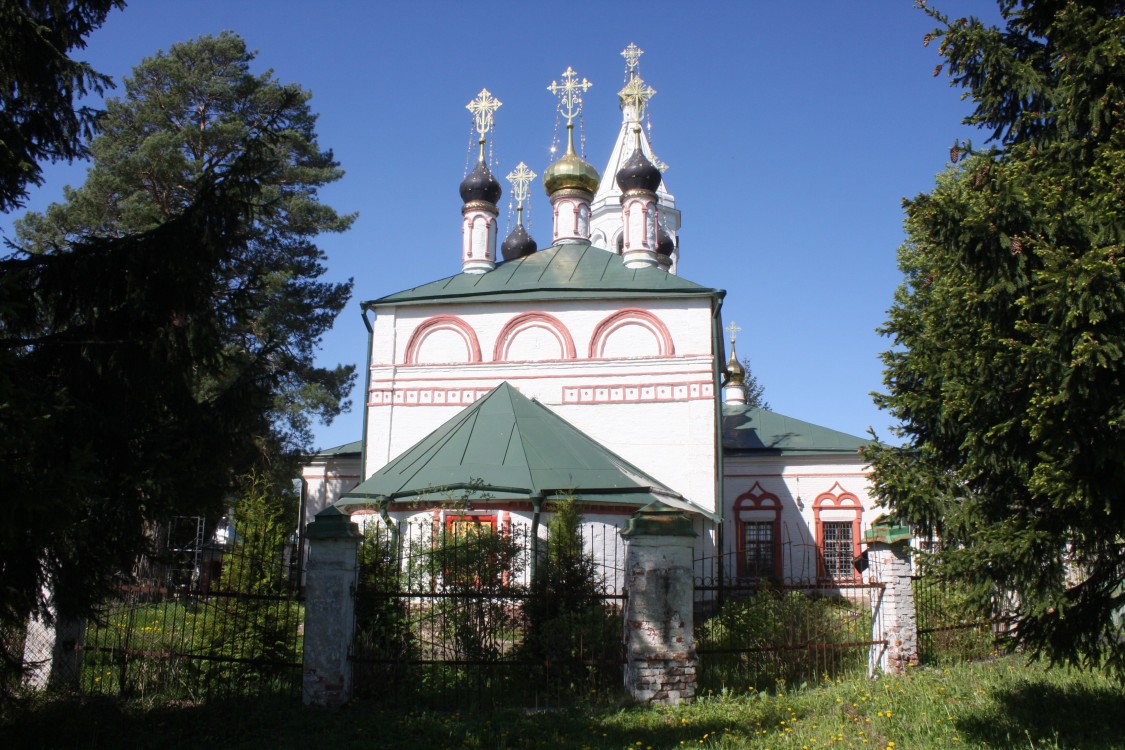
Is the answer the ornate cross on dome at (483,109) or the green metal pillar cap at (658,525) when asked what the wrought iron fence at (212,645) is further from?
the ornate cross on dome at (483,109)

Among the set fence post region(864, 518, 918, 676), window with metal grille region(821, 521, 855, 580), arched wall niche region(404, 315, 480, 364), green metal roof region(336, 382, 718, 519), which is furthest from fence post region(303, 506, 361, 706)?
window with metal grille region(821, 521, 855, 580)

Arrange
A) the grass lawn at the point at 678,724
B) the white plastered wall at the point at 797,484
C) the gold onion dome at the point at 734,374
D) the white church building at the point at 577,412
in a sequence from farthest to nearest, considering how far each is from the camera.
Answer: the gold onion dome at the point at 734,374, the white plastered wall at the point at 797,484, the white church building at the point at 577,412, the grass lawn at the point at 678,724

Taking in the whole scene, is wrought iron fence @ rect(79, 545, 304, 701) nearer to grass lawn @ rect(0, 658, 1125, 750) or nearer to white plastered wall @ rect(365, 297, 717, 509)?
grass lawn @ rect(0, 658, 1125, 750)

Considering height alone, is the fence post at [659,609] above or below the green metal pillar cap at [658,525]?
below

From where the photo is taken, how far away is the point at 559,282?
1791 centimetres

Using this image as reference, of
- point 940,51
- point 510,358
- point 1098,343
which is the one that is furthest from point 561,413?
point 1098,343

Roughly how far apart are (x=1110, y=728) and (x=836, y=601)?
3.39m

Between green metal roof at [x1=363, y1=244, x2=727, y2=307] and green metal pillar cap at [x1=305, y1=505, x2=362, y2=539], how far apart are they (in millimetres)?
9932

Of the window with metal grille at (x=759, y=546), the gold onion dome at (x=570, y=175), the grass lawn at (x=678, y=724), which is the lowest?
the grass lawn at (x=678, y=724)

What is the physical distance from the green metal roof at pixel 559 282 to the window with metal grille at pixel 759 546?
208 inches

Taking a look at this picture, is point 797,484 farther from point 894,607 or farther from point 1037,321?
point 1037,321

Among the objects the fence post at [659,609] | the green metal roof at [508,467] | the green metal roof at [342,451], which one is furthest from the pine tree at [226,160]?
the fence post at [659,609]

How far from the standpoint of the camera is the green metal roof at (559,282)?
16.9 meters

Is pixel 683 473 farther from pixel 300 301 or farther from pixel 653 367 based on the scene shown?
pixel 300 301
